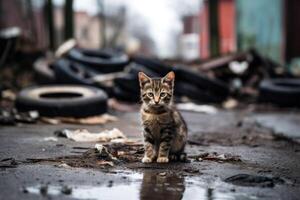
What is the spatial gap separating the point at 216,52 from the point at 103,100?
1045cm

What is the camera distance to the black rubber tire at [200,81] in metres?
14.7

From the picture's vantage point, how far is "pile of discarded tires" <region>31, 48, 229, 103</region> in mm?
14023

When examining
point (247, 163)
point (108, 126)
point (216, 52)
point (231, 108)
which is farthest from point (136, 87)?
point (247, 163)

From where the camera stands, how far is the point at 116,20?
52719 mm

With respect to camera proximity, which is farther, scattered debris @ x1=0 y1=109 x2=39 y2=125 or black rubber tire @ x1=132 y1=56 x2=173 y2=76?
black rubber tire @ x1=132 y1=56 x2=173 y2=76

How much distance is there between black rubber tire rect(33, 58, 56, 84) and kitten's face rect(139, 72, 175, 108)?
8.61m

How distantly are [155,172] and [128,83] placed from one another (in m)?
9.52

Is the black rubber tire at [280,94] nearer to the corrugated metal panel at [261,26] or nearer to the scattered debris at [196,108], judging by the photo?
the scattered debris at [196,108]

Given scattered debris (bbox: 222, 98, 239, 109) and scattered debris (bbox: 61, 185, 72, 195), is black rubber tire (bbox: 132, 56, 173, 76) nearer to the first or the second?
scattered debris (bbox: 222, 98, 239, 109)

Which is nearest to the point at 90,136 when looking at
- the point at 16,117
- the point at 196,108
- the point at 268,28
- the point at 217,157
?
the point at 217,157

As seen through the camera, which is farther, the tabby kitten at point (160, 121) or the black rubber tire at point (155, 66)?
the black rubber tire at point (155, 66)

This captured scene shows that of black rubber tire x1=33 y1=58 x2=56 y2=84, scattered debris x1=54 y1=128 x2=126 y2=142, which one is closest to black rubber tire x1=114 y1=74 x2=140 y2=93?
black rubber tire x1=33 y1=58 x2=56 y2=84

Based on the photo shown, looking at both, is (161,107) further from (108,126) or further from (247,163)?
(108,126)

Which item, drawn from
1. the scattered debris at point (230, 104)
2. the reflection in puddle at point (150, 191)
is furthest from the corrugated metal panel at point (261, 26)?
the reflection in puddle at point (150, 191)
